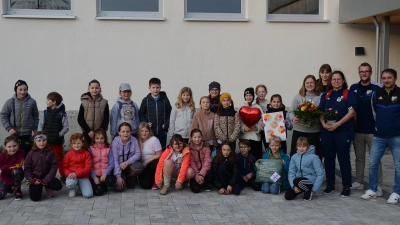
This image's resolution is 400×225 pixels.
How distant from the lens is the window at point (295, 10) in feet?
33.7

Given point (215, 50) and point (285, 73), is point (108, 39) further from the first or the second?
point (285, 73)

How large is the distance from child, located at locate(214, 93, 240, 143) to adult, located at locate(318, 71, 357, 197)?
49.0 inches

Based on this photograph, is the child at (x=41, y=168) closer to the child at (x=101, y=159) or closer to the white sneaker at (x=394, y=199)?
the child at (x=101, y=159)

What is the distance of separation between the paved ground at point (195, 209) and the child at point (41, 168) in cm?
18

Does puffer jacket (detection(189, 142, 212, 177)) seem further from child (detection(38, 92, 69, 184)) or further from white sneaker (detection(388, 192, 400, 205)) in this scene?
white sneaker (detection(388, 192, 400, 205))

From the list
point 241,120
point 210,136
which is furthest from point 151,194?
point 241,120

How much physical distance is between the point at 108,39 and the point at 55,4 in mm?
1281

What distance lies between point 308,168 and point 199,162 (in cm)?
155

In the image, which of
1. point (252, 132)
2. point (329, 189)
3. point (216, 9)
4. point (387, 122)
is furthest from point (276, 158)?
point (216, 9)

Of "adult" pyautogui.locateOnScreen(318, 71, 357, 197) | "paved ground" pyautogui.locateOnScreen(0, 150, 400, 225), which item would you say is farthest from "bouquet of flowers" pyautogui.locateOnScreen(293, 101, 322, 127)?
"paved ground" pyautogui.locateOnScreen(0, 150, 400, 225)

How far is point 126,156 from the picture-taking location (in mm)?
7023

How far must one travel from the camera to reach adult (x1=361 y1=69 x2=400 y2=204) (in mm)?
6145

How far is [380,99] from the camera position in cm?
626

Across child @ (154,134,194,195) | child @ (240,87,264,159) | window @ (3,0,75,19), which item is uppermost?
window @ (3,0,75,19)
